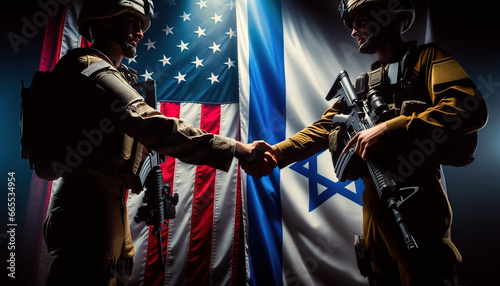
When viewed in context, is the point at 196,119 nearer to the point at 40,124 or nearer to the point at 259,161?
the point at 259,161

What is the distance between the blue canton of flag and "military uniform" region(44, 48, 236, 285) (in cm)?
125

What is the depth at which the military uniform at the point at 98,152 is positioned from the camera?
1.28 metres

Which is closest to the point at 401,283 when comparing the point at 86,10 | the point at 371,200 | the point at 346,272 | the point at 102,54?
the point at 371,200

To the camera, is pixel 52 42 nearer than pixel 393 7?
No

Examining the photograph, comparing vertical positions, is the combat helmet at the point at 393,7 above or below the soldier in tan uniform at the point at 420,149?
above

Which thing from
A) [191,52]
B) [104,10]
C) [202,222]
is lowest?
[202,222]

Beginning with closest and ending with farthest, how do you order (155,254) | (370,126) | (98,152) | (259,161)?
(98,152) → (370,126) → (259,161) → (155,254)

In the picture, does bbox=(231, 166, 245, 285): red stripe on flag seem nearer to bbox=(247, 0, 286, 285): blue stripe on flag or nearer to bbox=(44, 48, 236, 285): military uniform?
bbox=(247, 0, 286, 285): blue stripe on flag

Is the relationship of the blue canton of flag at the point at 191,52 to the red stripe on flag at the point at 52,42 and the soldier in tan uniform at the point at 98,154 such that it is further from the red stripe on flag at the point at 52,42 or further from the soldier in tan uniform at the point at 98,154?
the soldier in tan uniform at the point at 98,154

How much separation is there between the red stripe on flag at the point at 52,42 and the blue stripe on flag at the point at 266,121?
1.84 metres

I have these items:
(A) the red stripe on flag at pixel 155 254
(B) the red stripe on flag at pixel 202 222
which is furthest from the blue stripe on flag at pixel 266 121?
(A) the red stripe on flag at pixel 155 254

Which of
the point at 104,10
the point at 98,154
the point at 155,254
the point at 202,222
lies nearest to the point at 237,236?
the point at 202,222

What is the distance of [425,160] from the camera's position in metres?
1.46

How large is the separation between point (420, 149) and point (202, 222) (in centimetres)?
184
